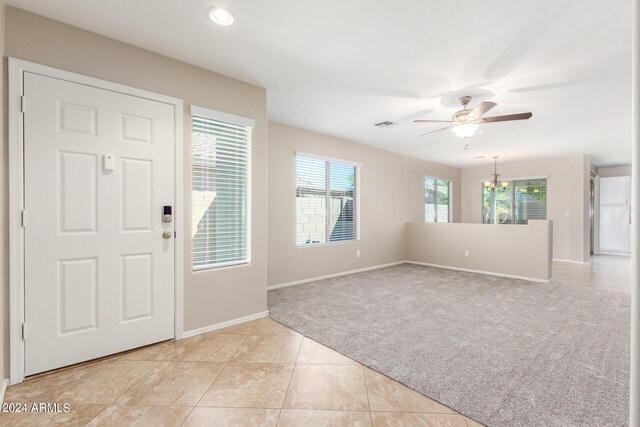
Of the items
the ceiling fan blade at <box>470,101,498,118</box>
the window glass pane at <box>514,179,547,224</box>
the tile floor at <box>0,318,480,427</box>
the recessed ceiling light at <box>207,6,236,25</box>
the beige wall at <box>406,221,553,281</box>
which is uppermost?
the recessed ceiling light at <box>207,6,236,25</box>

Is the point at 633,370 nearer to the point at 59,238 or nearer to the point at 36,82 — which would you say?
the point at 59,238

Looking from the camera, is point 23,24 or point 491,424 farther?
point 23,24

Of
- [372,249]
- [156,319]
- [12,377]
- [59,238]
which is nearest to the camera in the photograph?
[12,377]

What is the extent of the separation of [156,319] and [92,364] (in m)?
0.51

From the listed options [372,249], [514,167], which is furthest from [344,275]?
[514,167]

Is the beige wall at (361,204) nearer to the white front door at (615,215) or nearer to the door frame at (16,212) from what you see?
the door frame at (16,212)

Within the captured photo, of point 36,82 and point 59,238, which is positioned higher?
point 36,82

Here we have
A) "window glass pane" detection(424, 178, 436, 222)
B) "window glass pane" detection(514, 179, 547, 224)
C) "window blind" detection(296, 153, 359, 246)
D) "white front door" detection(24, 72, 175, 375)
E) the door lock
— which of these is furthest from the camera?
"window glass pane" detection(424, 178, 436, 222)

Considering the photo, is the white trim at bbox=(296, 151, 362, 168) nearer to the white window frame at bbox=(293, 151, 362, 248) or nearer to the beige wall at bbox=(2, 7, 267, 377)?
the white window frame at bbox=(293, 151, 362, 248)

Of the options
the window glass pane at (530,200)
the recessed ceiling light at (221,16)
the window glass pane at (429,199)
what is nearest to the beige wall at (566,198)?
the window glass pane at (530,200)

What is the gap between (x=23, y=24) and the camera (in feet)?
6.77

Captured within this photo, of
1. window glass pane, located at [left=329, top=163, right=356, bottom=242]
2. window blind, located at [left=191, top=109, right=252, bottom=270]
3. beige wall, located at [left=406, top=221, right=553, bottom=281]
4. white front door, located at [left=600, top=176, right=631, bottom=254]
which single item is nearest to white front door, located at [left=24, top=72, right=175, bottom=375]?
window blind, located at [left=191, top=109, right=252, bottom=270]

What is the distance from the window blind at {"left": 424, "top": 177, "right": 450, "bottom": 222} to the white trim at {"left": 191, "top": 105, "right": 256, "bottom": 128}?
18.5 feet

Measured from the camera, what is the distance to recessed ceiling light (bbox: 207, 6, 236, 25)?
2.06 meters
